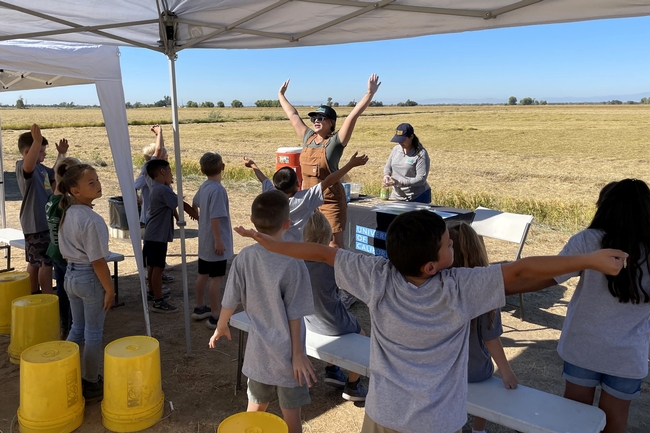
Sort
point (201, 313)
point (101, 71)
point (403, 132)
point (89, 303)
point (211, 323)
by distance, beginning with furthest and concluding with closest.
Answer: point (403, 132)
point (201, 313)
point (211, 323)
point (101, 71)
point (89, 303)

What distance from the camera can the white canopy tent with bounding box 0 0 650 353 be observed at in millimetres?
3160

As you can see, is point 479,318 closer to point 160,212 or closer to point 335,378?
point 335,378

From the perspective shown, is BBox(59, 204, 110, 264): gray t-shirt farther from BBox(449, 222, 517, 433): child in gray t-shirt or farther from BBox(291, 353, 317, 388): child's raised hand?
BBox(449, 222, 517, 433): child in gray t-shirt

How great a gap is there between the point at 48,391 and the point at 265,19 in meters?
2.95

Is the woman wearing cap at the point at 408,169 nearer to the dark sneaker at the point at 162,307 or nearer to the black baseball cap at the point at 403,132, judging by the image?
the black baseball cap at the point at 403,132

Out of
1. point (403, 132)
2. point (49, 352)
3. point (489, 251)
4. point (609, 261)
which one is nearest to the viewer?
point (609, 261)

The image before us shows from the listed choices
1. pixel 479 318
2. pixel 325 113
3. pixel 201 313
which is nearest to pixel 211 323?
pixel 201 313

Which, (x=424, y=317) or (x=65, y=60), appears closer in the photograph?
(x=424, y=317)

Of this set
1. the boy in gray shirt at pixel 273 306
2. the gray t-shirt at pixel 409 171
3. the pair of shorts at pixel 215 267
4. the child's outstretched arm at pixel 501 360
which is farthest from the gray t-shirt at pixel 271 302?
the gray t-shirt at pixel 409 171

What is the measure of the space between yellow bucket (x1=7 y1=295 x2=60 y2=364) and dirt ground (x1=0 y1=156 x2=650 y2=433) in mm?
214

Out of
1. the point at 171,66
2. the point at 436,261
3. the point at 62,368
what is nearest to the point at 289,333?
the point at 436,261

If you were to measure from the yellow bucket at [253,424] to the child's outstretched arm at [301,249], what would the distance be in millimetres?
706

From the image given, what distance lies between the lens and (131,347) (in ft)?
10.2

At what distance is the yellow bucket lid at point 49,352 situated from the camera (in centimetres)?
295
